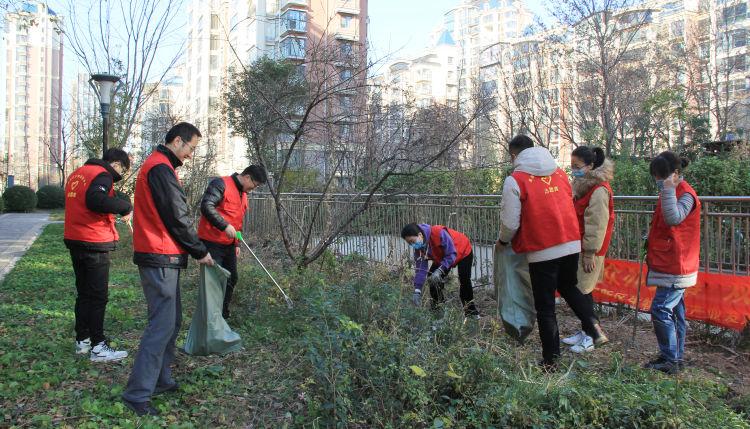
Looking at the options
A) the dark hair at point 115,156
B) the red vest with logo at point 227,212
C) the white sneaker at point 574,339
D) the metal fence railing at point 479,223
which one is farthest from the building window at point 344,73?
the white sneaker at point 574,339

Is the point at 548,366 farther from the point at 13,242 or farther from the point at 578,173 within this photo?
the point at 13,242

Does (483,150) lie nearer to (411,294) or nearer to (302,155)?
(302,155)

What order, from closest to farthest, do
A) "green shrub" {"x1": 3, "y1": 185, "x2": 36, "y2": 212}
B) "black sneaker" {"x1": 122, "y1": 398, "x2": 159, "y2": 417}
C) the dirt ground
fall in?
"black sneaker" {"x1": 122, "y1": 398, "x2": 159, "y2": 417} < the dirt ground < "green shrub" {"x1": 3, "y1": 185, "x2": 36, "y2": 212}

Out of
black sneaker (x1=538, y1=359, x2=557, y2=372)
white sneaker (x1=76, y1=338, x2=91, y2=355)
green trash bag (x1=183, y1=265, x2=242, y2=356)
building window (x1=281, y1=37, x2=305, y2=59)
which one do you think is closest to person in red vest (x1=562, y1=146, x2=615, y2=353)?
black sneaker (x1=538, y1=359, x2=557, y2=372)

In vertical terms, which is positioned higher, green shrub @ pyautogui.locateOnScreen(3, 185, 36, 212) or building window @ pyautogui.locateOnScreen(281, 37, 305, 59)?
building window @ pyautogui.locateOnScreen(281, 37, 305, 59)

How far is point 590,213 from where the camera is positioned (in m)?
4.60

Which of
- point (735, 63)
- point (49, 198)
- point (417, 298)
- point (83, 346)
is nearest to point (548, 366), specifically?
point (417, 298)

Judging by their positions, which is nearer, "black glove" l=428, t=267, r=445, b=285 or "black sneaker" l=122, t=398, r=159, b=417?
"black sneaker" l=122, t=398, r=159, b=417

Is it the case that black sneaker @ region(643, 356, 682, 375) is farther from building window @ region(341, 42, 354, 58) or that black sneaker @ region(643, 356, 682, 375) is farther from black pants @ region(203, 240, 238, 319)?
building window @ region(341, 42, 354, 58)

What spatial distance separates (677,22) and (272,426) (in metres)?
23.1

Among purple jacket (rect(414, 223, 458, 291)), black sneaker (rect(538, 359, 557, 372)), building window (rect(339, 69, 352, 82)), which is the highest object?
building window (rect(339, 69, 352, 82))

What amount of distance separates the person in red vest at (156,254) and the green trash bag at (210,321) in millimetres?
Result: 538

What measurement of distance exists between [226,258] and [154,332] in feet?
6.78

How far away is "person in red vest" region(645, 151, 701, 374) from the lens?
155 inches
